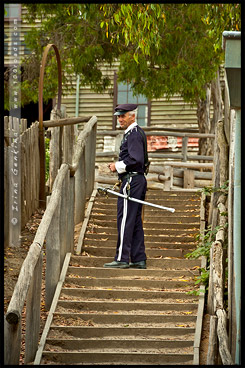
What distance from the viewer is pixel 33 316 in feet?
24.3

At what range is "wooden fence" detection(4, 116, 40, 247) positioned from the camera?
1089cm

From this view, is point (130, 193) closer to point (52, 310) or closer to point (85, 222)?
point (85, 222)

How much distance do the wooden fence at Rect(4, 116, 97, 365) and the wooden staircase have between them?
0.79ft

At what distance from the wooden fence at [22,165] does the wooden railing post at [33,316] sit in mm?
3285

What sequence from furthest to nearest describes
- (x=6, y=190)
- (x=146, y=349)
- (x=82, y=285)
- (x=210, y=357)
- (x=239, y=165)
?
(x=6, y=190) → (x=82, y=285) → (x=146, y=349) → (x=210, y=357) → (x=239, y=165)

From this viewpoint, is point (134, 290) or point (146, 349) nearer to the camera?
point (146, 349)

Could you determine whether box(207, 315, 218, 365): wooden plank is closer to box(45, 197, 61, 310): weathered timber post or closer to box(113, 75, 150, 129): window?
box(45, 197, 61, 310): weathered timber post

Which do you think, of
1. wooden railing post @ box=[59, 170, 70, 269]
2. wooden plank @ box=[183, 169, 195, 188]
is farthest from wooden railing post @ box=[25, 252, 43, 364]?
wooden plank @ box=[183, 169, 195, 188]

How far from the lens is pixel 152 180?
16.3 metres

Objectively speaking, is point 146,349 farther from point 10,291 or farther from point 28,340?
point 10,291

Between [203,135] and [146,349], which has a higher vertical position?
[203,135]

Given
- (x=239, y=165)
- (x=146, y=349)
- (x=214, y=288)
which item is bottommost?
(x=146, y=349)

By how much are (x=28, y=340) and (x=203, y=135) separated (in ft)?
41.4

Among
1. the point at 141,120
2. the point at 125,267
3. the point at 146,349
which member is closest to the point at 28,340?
the point at 146,349
